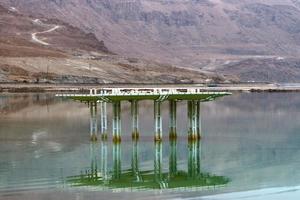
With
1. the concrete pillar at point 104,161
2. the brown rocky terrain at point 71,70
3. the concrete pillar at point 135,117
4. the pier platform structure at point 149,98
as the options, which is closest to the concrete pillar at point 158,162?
the pier platform structure at point 149,98

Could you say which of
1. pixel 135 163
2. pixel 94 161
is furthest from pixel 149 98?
pixel 94 161

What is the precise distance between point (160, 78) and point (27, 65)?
29986 mm

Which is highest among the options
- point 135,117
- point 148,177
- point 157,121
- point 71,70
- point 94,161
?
point 71,70

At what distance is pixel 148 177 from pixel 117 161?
520 cm

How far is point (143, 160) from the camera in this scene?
133ft

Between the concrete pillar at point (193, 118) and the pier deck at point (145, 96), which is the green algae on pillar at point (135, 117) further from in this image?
the concrete pillar at point (193, 118)

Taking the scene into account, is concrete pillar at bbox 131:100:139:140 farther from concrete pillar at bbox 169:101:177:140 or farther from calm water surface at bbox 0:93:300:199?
concrete pillar at bbox 169:101:177:140

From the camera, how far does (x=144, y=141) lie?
48000 millimetres

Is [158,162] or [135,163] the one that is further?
[158,162]

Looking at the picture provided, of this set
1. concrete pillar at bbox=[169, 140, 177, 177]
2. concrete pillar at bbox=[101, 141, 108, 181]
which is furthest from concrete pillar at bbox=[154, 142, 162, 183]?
concrete pillar at bbox=[101, 141, 108, 181]

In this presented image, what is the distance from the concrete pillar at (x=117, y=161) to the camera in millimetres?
36562

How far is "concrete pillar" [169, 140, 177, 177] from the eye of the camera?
3753cm

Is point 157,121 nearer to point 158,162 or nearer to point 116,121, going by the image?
point 116,121

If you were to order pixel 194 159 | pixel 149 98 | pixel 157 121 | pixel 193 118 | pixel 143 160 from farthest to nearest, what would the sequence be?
pixel 193 118
pixel 157 121
pixel 149 98
pixel 194 159
pixel 143 160
